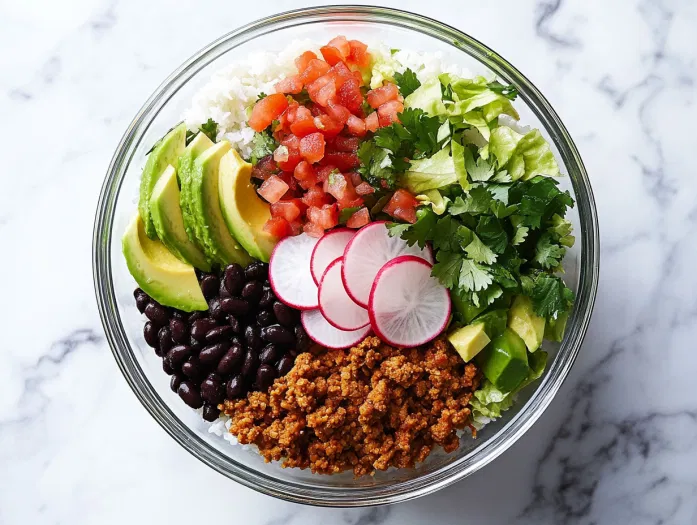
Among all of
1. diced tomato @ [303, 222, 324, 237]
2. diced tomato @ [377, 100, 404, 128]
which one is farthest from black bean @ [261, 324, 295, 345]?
diced tomato @ [377, 100, 404, 128]

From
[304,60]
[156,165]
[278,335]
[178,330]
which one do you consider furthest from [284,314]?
[304,60]

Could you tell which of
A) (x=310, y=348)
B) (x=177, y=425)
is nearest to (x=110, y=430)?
(x=177, y=425)

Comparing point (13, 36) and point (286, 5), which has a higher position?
point (13, 36)

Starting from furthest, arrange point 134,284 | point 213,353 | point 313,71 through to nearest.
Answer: point 134,284, point 313,71, point 213,353

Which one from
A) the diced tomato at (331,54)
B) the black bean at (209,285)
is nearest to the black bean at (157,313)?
Answer: the black bean at (209,285)

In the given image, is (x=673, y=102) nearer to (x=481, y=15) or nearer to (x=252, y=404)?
(x=481, y=15)

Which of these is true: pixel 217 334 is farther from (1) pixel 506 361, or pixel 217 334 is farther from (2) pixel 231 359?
(1) pixel 506 361

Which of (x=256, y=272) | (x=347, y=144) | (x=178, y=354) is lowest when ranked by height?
(x=178, y=354)
